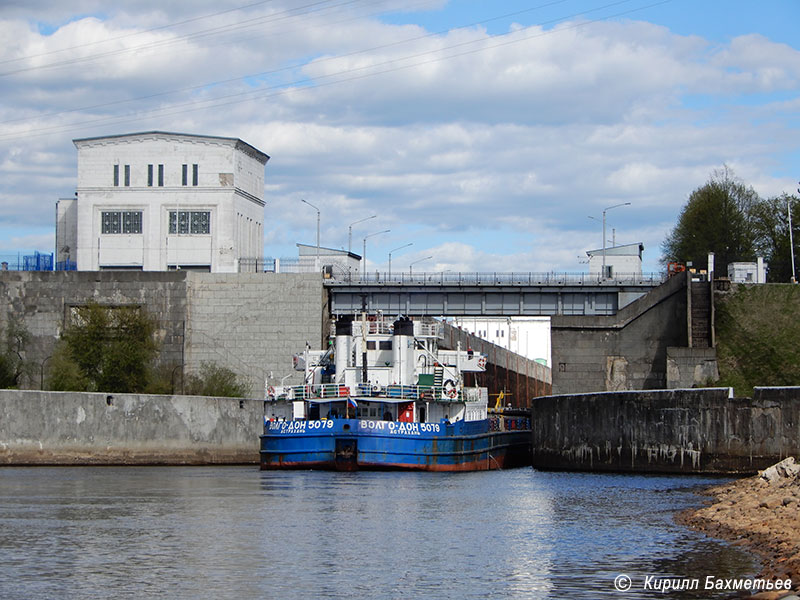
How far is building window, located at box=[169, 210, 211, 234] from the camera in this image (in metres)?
87.4

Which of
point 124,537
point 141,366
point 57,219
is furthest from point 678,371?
point 57,219

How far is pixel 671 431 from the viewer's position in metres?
44.2

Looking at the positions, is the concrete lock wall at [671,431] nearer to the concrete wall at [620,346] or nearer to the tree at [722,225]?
the concrete wall at [620,346]

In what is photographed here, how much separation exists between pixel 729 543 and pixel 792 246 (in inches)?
2403

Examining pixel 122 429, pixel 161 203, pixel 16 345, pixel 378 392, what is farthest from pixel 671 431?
pixel 161 203

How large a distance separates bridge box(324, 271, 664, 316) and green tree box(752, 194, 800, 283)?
64.1 feet

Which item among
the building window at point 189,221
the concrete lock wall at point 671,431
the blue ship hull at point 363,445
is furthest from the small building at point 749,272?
the building window at point 189,221

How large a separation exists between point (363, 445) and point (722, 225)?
5668cm

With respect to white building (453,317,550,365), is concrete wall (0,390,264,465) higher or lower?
lower

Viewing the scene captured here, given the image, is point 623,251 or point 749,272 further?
point 623,251

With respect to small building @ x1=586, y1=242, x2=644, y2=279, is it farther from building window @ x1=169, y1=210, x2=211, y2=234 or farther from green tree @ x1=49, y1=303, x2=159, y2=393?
green tree @ x1=49, y1=303, x2=159, y2=393

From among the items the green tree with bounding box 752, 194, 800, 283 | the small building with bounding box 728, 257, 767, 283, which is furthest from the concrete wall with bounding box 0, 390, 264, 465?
the green tree with bounding box 752, 194, 800, 283

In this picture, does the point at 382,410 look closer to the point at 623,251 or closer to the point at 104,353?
the point at 104,353

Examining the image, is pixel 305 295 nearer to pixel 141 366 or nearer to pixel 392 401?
pixel 141 366
